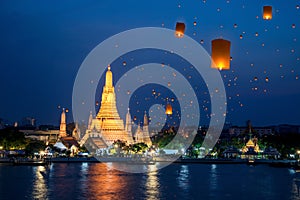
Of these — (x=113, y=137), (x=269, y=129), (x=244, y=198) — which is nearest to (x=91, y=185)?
(x=244, y=198)

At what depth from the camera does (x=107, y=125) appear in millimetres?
72688

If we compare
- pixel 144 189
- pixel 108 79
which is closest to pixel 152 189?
pixel 144 189

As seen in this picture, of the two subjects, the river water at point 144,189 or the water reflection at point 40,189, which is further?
the river water at point 144,189

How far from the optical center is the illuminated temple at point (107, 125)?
7162 cm

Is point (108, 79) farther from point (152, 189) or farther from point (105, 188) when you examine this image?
point (152, 189)

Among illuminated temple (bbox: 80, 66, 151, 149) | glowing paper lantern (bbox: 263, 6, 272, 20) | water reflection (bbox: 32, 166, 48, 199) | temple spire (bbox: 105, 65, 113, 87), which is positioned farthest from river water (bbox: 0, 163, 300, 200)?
temple spire (bbox: 105, 65, 113, 87)

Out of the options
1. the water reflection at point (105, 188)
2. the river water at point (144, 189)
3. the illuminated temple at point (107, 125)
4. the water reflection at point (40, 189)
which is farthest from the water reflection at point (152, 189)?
the illuminated temple at point (107, 125)

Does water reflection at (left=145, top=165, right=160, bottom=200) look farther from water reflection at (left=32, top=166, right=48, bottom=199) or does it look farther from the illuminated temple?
the illuminated temple

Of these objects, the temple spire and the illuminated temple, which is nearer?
the illuminated temple

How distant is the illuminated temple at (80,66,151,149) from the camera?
71.6 meters

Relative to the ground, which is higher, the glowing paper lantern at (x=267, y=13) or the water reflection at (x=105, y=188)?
the glowing paper lantern at (x=267, y=13)

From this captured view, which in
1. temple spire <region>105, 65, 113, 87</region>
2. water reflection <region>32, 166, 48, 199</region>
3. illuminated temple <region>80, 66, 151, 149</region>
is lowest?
water reflection <region>32, 166, 48, 199</region>

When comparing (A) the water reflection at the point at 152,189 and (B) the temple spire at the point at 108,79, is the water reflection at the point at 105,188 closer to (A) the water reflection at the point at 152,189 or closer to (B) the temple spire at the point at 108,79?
(A) the water reflection at the point at 152,189

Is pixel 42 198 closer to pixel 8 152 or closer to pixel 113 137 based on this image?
pixel 8 152
